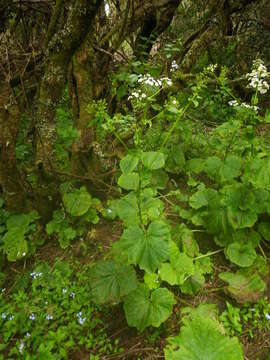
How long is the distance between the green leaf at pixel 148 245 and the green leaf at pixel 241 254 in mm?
822

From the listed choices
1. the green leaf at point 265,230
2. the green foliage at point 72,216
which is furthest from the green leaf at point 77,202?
the green leaf at point 265,230

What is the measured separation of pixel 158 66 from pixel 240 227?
2.19 metres

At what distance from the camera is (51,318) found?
1.93 meters

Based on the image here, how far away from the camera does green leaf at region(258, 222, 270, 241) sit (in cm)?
235

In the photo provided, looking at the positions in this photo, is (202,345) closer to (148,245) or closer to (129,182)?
(148,245)

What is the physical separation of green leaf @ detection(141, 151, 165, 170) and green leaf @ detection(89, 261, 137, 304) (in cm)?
68

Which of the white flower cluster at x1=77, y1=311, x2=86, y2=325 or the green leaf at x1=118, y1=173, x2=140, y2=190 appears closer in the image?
the white flower cluster at x1=77, y1=311, x2=86, y2=325

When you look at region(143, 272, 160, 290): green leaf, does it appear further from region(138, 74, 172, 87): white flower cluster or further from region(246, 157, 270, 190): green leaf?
region(138, 74, 172, 87): white flower cluster

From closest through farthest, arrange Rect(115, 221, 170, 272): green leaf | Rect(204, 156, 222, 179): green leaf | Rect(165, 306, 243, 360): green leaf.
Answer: Rect(165, 306, 243, 360): green leaf → Rect(115, 221, 170, 272): green leaf → Rect(204, 156, 222, 179): green leaf

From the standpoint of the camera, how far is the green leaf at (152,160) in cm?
197

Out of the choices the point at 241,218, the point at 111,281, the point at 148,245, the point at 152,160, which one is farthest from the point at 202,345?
the point at 241,218

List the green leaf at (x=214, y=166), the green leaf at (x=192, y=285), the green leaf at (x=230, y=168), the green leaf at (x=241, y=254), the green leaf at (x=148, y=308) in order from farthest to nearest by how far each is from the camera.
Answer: the green leaf at (x=214, y=166) < the green leaf at (x=230, y=168) < the green leaf at (x=241, y=254) < the green leaf at (x=192, y=285) < the green leaf at (x=148, y=308)

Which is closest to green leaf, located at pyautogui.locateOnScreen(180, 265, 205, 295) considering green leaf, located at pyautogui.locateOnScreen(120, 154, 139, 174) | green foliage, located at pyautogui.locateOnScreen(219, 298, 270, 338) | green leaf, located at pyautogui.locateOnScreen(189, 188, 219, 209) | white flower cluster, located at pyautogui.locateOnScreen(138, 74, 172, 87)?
green foliage, located at pyautogui.locateOnScreen(219, 298, 270, 338)

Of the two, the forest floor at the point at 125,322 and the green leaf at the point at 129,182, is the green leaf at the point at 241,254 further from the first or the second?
the green leaf at the point at 129,182
